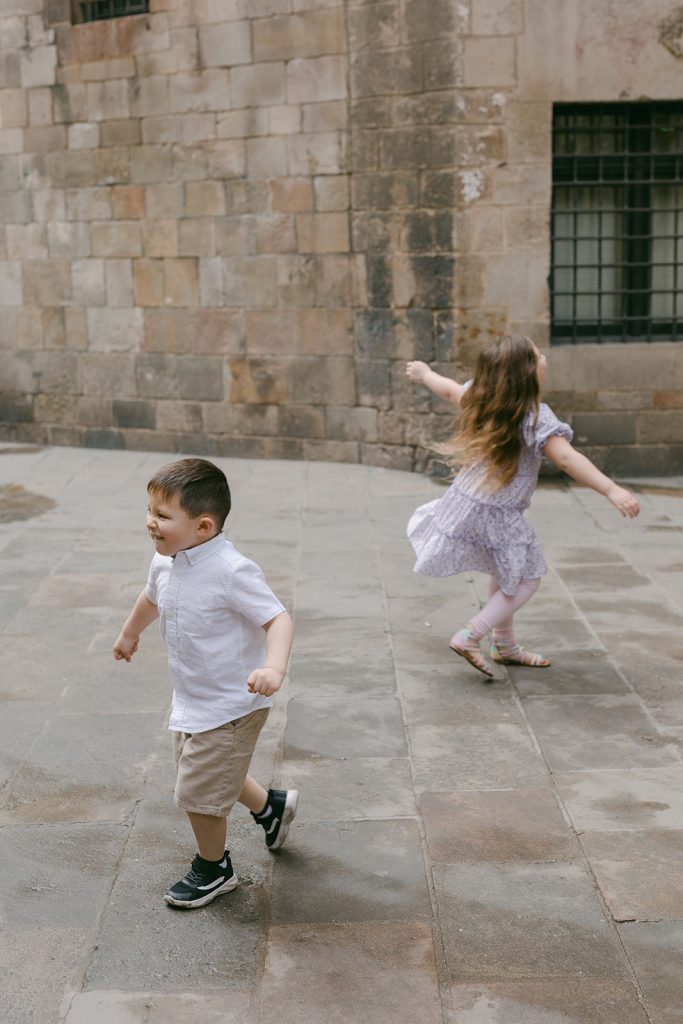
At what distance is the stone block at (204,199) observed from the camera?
10836 millimetres

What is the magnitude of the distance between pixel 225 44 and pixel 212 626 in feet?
27.1

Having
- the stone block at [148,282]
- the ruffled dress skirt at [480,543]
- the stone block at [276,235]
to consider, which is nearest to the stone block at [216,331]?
the stone block at [148,282]

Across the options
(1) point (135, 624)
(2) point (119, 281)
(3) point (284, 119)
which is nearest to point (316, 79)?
(3) point (284, 119)

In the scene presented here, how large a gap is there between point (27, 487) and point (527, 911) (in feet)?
23.6

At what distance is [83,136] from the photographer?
37.8 ft

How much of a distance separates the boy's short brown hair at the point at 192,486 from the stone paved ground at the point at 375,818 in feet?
3.42

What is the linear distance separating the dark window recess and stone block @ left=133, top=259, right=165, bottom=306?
2.10 metres

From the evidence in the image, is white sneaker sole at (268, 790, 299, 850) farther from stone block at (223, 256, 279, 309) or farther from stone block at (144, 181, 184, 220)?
stone block at (144, 181, 184, 220)

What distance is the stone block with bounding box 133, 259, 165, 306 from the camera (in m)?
11.3

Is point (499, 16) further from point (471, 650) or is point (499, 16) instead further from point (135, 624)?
point (135, 624)

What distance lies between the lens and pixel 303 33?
10219 millimetres

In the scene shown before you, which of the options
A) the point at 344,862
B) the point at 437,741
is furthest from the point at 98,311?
the point at 344,862

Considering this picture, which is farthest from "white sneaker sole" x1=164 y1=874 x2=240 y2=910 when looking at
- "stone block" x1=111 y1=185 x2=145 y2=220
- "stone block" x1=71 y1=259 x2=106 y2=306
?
"stone block" x1=71 y1=259 x2=106 y2=306

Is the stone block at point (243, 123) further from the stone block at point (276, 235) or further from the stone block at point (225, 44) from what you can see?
the stone block at point (276, 235)
